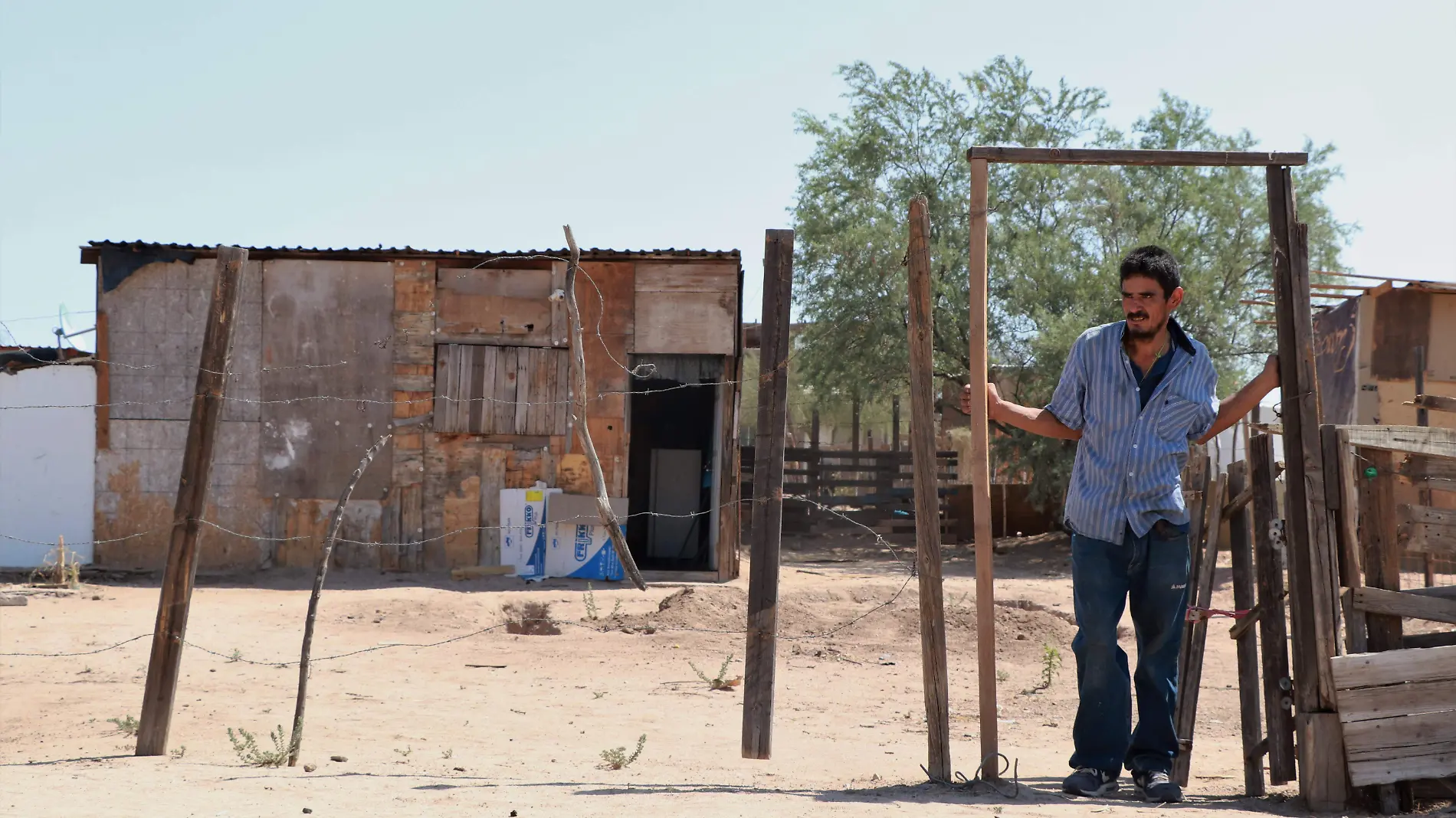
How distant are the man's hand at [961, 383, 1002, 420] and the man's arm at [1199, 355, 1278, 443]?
31.1 inches

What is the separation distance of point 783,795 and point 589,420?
10985 mm

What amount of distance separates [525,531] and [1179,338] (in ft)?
38.3

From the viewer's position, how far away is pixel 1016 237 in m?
21.0

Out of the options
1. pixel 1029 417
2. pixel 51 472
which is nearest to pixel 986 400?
pixel 1029 417

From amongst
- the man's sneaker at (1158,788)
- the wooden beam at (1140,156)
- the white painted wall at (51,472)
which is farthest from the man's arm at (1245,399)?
the white painted wall at (51,472)

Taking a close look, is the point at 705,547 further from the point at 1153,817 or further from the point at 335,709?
the point at 1153,817

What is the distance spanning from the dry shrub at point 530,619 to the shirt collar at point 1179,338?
757 cm

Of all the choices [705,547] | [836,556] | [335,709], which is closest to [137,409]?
[705,547]

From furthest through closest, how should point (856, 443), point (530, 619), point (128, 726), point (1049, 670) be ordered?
1. point (856, 443)
2. point (530, 619)
3. point (1049, 670)
4. point (128, 726)

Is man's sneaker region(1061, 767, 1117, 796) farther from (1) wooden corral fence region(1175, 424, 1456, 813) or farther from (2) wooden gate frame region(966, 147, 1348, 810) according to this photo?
(1) wooden corral fence region(1175, 424, 1456, 813)

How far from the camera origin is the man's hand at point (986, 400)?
4.48 metres

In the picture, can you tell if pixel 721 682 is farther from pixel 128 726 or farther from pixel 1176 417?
pixel 1176 417

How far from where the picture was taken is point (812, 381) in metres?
22.2

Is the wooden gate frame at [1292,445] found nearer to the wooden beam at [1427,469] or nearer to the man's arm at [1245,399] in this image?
the man's arm at [1245,399]
